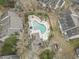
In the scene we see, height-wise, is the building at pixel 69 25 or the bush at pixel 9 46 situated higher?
the building at pixel 69 25

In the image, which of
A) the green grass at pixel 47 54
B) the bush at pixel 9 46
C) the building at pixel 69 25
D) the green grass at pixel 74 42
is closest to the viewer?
the bush at pixel 9 46

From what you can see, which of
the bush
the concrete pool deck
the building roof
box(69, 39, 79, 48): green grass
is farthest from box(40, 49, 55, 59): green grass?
the building roof

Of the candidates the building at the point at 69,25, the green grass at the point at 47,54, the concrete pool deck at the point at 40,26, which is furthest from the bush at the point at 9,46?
the building at the point at 69,25

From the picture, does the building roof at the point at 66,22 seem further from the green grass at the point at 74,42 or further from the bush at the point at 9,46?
the bush at the point at 9,46

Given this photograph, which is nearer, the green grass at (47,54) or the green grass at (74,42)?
the green grass at (47,54)

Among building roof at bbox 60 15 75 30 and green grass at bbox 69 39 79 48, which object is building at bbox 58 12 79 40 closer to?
building roof at bbox 60 15 75 30

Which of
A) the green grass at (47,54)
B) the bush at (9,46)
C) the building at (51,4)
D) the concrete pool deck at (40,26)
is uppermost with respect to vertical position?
the building at (51,4)
